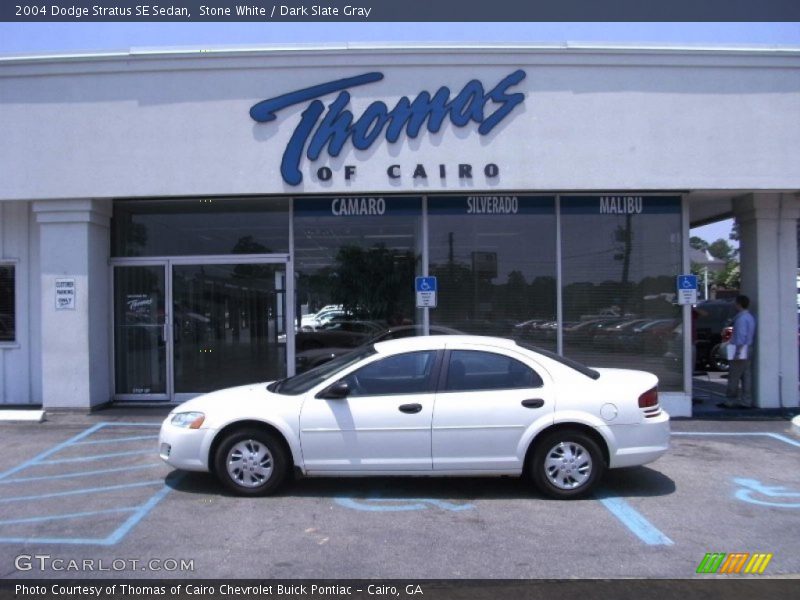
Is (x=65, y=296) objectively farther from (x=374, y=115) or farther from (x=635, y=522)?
A: (x=635, y=522)

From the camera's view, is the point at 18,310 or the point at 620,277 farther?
the point at 18,310

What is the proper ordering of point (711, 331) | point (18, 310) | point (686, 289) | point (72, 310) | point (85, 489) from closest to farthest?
point (85, 489) < point (72, 310) < point (686, 289) < point (18, 310) < point (711, 331)

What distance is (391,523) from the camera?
18.3ft

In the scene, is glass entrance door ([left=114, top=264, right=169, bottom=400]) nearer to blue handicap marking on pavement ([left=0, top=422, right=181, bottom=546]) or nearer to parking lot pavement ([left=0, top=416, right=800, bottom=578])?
blue handicap marking on pavement ([left=0, top=422, right=181, bottom=546])

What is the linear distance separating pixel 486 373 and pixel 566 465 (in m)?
1.10

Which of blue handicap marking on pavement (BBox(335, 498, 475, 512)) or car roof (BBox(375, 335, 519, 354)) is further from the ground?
A: car roof (BBox(375, 335, 519, 354))

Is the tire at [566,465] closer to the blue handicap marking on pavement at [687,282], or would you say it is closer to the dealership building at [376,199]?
the dealership building at [376,199]

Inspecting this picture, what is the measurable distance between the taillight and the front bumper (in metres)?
4.00

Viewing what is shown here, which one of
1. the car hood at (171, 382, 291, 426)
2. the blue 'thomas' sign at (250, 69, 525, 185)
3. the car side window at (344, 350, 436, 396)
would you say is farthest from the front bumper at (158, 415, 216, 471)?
the blue 'thomas' sign at (250, 69, 525, 185)

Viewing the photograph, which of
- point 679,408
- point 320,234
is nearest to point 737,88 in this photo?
point 679,408

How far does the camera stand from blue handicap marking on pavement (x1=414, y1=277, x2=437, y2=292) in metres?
10.5

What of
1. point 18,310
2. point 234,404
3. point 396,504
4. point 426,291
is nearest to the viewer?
point 396,504

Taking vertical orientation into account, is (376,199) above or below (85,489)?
above

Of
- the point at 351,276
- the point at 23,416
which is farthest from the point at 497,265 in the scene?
the point at 23,416
